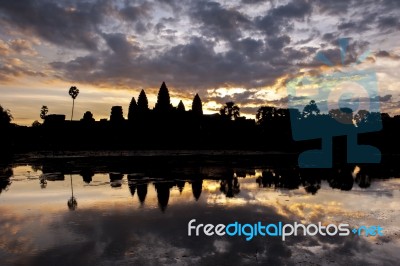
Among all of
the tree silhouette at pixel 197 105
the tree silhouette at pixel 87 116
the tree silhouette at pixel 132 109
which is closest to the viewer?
the tree silhouette at pixel 132 109

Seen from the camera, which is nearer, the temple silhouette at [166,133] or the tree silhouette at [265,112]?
the temple silhouette at [166,133]

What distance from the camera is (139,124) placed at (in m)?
96.6

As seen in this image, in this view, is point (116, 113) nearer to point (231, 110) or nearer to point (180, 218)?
point (231, 110)

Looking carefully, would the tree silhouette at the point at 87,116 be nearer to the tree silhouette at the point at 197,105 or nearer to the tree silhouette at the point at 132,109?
the tree silhouette at the point at 132,109

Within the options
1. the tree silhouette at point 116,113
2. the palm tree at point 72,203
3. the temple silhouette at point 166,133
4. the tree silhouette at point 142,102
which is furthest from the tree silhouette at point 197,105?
the palm tree at point 72,203

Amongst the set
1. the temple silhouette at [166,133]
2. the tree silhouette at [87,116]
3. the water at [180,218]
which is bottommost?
the water at [180,218]

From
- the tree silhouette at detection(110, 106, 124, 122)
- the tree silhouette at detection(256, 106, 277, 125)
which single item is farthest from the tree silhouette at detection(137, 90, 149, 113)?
the tree silhouette at detection(256, 106, 277, 125)

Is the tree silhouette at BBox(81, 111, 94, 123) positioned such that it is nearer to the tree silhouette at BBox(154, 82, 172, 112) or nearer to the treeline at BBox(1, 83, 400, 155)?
the treeline at BBox(1, 83, 400, 155)

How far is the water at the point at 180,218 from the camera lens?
27.8 ft

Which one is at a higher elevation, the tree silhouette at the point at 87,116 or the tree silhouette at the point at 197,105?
the tree silhouette at the point at 197,105

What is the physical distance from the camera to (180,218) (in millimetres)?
12414

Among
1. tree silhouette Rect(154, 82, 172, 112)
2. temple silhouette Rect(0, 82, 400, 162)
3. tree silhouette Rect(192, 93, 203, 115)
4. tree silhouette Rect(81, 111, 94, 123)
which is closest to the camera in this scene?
temple silhouette Rect(0, 82, 400, 162)

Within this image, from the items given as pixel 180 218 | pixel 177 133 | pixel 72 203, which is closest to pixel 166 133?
pixel 177 133

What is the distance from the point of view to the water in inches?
334
